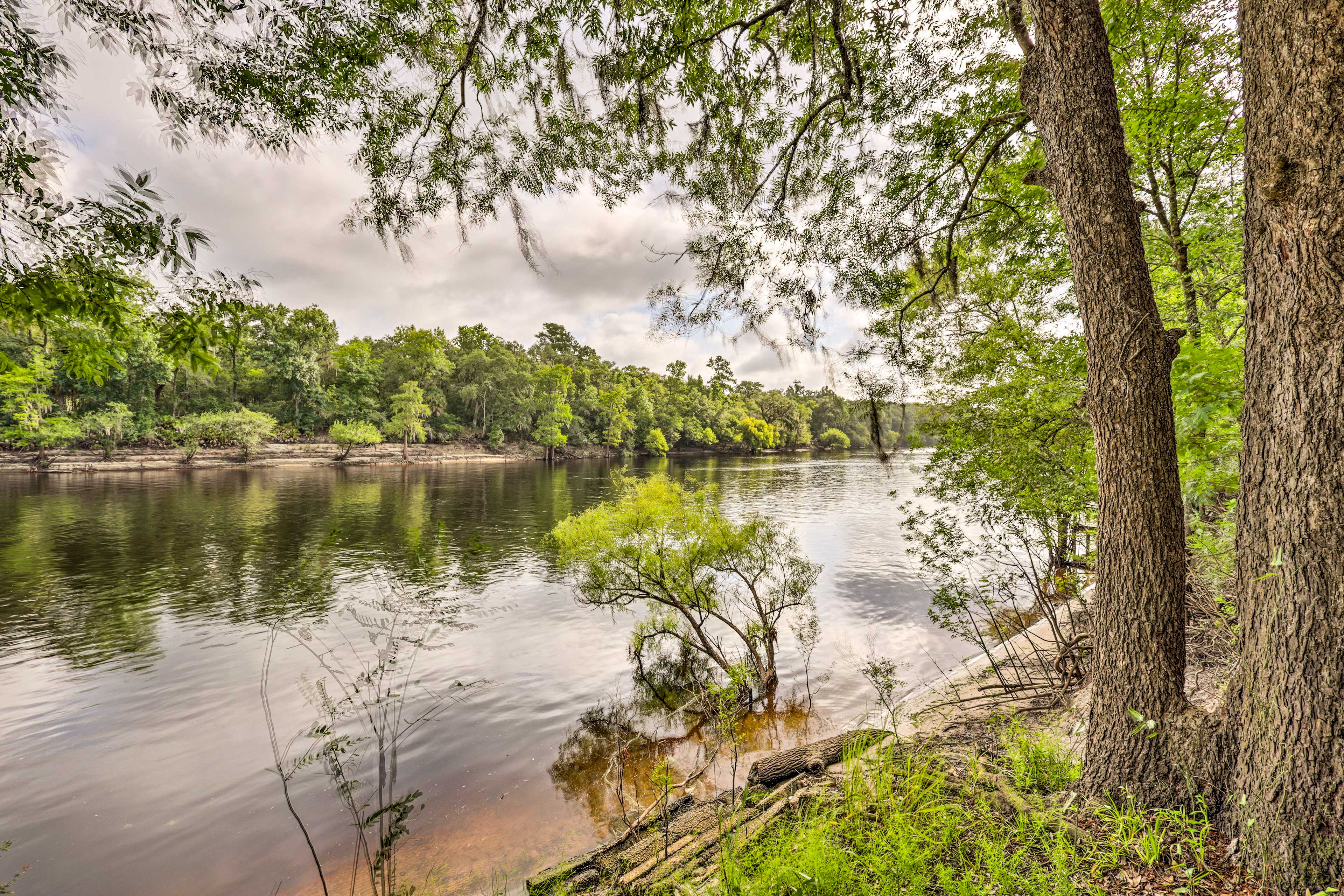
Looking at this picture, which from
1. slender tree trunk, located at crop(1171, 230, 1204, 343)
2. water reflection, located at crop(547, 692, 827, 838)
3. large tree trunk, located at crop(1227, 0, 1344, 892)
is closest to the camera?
large tree trunk, located at crop(1227, 0, 1344, 892)

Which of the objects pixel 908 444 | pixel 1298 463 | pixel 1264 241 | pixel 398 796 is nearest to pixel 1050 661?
pixel 908 444

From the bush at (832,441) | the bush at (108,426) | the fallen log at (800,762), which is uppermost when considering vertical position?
the bush at (108,426)

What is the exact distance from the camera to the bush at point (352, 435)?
45.8 m

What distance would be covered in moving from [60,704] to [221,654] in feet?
6.61

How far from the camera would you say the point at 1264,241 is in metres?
2.14

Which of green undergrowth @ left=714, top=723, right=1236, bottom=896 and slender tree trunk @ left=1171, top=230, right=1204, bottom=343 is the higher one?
slender tree trunk @ left=1171, top=230, right=1204, bottom=343

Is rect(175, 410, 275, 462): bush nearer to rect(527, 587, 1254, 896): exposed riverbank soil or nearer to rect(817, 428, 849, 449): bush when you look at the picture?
rect(527, 587, 1254, 896): exposed riverbank soil

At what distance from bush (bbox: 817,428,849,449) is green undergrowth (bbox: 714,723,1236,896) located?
83176mm

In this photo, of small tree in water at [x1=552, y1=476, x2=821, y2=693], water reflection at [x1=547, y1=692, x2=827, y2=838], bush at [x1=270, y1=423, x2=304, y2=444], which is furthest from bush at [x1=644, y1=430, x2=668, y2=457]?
water reflection at [x1=547, y1=692, x2=827, y2=838]

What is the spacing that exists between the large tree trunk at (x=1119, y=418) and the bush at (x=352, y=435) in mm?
53543

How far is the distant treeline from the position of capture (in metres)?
38.8

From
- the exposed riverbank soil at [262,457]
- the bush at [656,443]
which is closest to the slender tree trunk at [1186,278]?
the exposed riverbank soil at [262,457]

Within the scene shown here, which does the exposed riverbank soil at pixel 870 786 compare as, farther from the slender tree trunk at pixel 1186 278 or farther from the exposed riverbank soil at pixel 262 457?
the exposed riverbank soil at pixel 262 457

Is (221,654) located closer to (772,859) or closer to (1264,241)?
(772,859)
